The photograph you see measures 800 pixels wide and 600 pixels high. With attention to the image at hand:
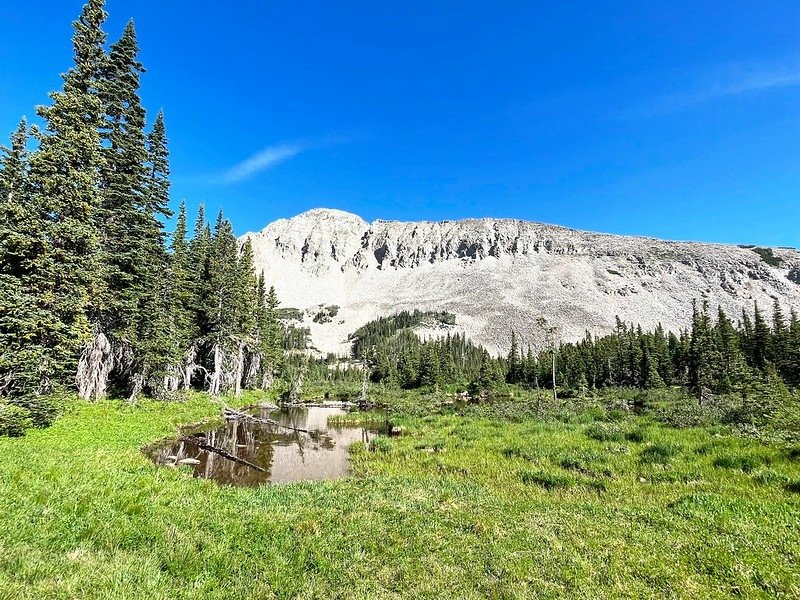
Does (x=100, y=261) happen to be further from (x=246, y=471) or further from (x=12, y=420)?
(x=246, y=471)

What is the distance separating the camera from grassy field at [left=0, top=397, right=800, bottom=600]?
7145 millimetres

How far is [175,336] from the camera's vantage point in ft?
120

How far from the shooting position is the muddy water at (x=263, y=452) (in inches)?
717

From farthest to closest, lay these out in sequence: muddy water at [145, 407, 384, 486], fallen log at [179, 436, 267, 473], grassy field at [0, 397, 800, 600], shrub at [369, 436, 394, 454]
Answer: shrub at [369, 436, 394, 454]
fallen log at [179, 436, 267, 473]
muddy water at [145, 407, 384, 486]
grassy field at [0, 397, 800, 600]

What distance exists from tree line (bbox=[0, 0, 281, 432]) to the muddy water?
733 centimetres

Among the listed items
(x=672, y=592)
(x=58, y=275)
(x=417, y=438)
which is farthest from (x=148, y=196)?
(x=672, y=592)

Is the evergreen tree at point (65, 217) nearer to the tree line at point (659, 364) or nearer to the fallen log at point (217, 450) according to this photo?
the fallen log at point (217, 450)

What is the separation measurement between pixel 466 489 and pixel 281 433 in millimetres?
20469

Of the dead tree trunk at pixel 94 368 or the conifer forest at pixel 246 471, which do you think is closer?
the conifer forest at pixel 246 471

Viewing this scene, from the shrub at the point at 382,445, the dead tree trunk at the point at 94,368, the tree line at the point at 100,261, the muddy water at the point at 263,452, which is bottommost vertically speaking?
the muddy water at the point at 263,452

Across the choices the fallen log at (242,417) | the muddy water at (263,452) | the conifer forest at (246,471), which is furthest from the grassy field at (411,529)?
the fallen log at (242,417)

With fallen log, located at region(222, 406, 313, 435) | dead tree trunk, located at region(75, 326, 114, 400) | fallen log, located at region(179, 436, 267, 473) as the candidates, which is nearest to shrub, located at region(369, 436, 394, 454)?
fallen log, located at region(179, 436, 267, 473)

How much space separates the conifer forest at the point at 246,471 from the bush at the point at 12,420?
0.47 ft

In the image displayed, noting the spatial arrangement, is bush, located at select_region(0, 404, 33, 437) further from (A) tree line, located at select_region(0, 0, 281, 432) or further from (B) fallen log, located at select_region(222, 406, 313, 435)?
(B) fallen log, located at select_region(222, 406, 313, 435)
